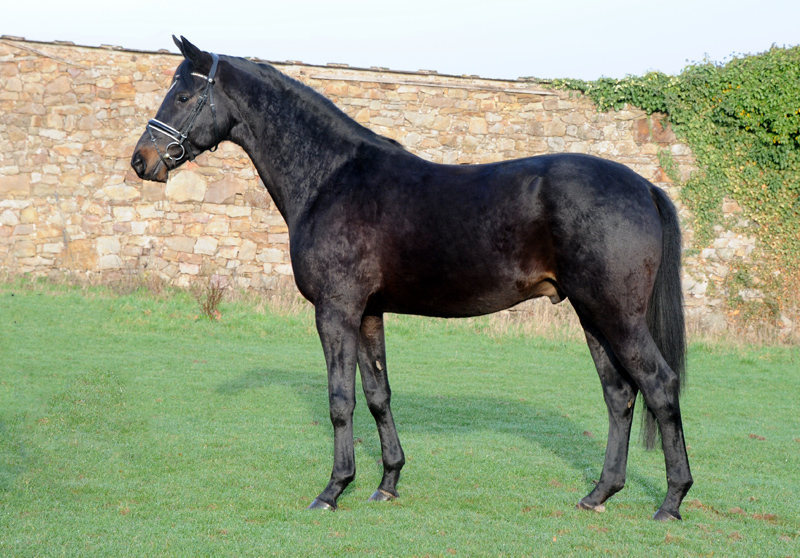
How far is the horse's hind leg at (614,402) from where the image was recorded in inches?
193

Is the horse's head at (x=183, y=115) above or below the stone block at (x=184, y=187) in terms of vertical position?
above

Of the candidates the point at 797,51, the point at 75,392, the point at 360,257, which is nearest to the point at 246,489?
the point at 360,257

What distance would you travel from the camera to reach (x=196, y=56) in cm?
493

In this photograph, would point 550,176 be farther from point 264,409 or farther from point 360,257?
point 264,409

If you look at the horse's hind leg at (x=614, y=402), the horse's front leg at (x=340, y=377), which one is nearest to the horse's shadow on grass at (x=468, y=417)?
the horse's hind leg at (x=614, y=402)

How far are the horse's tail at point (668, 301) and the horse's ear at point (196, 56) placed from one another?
2935 millimetres

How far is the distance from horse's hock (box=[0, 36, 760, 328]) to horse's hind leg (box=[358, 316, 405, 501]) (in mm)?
9521

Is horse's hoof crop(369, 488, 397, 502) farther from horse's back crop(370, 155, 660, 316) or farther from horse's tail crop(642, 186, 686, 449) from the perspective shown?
horse's tail crop(642, 186, 686, 449)

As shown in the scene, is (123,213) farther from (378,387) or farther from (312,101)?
(378,387)

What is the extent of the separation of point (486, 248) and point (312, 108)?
1548mm

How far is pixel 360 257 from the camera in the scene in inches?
186

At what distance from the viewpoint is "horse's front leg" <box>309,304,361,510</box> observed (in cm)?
473

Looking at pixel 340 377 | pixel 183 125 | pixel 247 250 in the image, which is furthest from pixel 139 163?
pixel 247 250

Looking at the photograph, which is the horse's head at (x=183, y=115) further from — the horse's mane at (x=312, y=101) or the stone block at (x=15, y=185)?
the stone block at (x=15, y=185)
